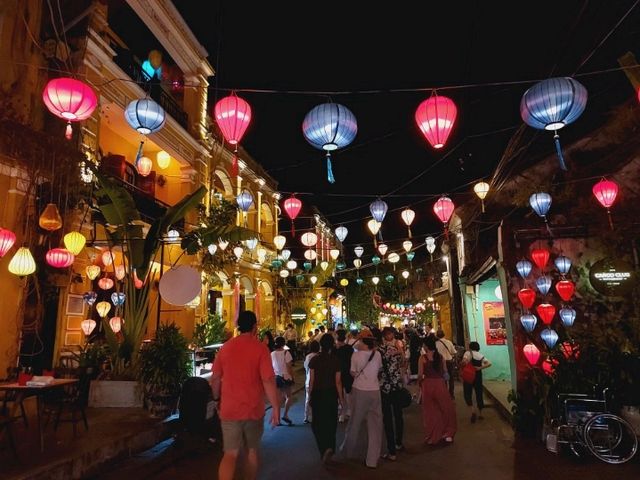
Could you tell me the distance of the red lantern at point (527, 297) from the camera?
848 centimetres

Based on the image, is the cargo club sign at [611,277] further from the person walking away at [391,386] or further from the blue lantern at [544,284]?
the person walking away at [391,386]

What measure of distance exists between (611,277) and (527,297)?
1736 millimetres

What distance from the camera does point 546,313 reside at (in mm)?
8484

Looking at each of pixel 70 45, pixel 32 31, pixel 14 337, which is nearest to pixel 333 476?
pixel 14 337

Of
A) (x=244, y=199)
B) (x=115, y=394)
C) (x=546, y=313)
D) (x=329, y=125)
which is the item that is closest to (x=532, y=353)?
(x=546, y=313)

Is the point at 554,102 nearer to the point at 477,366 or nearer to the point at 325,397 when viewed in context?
the point at 325,397

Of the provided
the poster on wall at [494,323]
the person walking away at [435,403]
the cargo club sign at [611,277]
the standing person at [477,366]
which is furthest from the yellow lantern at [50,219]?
the poster on wall at [494,323]

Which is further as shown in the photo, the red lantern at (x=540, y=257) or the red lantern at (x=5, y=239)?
the red lantern at (x=540, y=257)

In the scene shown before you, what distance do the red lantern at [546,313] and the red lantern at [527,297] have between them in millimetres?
223

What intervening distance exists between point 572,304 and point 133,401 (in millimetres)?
9287

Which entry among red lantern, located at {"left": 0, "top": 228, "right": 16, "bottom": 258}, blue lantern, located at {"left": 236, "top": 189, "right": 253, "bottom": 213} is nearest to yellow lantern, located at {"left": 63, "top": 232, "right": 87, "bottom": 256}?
red lantern, located at {"left": 0, "top": 228, "right": 16, "bottom": 258}

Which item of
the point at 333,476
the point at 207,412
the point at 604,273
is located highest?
the point at 604,273

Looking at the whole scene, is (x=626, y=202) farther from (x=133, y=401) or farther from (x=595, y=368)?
(x=133, y=401)

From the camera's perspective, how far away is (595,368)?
6.73m
